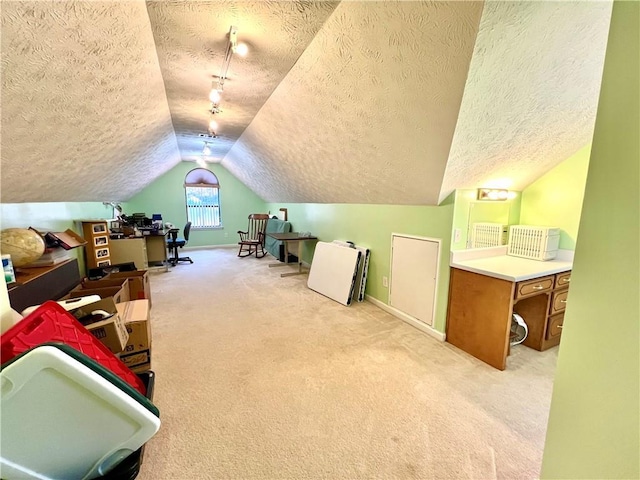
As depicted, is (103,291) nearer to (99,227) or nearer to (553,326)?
(99,227)

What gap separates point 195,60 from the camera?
76.7 inches

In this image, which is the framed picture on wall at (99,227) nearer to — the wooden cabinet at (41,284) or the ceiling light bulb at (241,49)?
the wooden cabinet at (41,284)

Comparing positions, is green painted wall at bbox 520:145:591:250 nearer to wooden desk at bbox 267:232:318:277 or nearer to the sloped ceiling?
the sloped ceiling

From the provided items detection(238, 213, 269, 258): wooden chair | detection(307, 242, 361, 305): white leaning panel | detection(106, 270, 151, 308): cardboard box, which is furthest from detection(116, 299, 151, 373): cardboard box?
detection(238, 213, 269, 258): wooden chair

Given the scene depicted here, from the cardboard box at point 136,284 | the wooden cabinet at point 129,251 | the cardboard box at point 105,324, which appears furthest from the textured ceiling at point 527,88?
the wooden cabinet at point 129,251

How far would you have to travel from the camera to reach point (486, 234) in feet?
8.72

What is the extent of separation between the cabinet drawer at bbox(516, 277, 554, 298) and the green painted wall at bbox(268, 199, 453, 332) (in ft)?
1.98

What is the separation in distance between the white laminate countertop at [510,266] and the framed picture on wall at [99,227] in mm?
4700

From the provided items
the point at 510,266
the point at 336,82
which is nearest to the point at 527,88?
the point at 336,82

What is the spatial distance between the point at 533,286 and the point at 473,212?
834mm

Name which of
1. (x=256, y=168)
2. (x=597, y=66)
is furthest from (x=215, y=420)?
(x=256, y=168)

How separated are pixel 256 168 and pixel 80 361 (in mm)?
4766

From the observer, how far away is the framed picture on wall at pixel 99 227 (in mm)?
3745

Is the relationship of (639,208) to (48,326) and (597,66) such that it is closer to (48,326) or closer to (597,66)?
(597,66)
